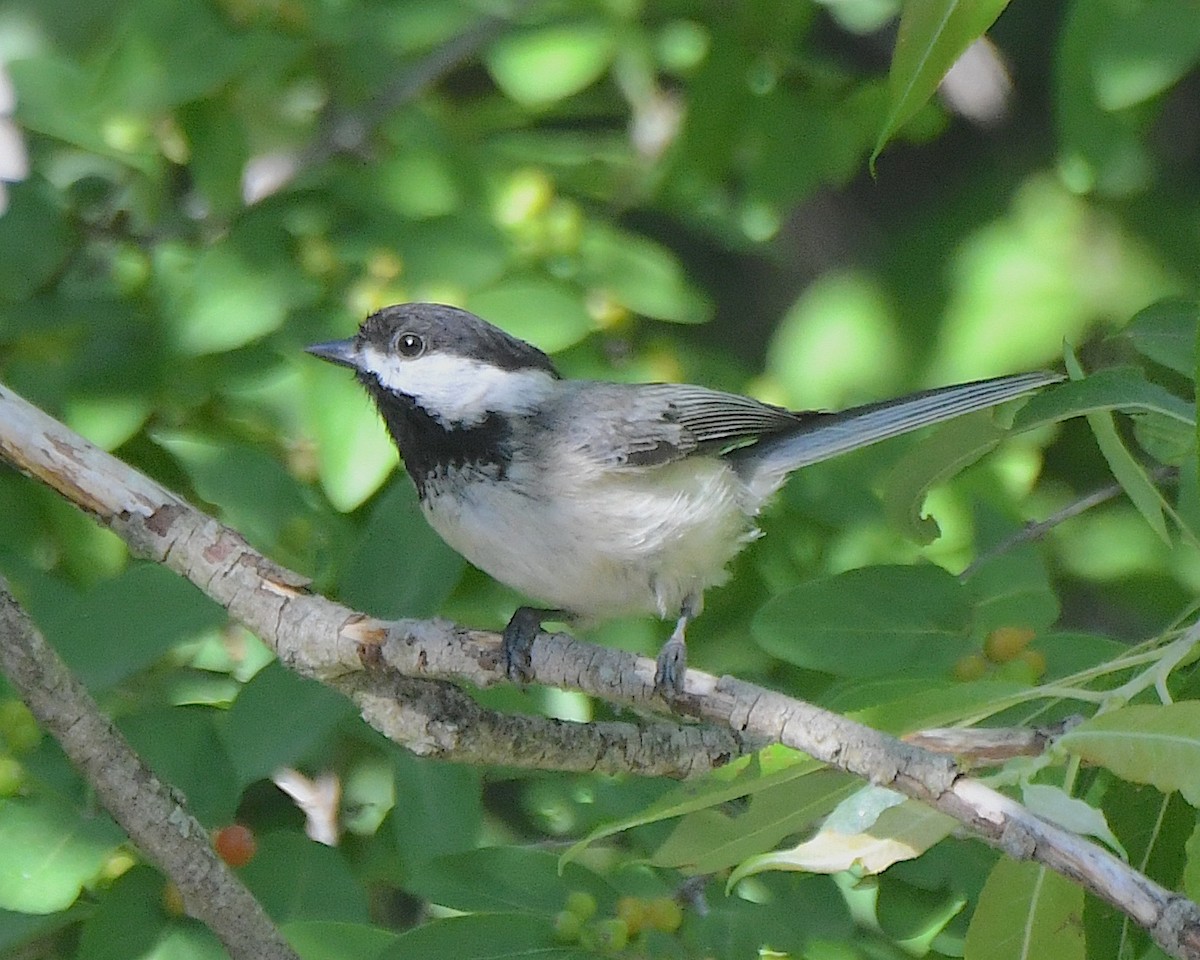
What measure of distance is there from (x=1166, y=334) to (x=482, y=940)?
120cm

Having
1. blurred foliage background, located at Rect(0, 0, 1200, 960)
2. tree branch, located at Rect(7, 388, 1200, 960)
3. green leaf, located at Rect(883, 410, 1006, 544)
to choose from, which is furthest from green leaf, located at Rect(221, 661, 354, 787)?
green leaf, located at Rect(883, 410, 1006, 544)

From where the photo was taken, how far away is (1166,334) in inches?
76.2

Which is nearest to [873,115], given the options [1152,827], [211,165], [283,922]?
[211,165]

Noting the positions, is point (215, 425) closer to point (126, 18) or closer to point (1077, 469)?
point (126, 18)

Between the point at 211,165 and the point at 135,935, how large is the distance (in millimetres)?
1366

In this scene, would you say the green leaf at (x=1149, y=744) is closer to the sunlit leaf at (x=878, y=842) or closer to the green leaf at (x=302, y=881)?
the sunlit leaf at (x=878, y=842)

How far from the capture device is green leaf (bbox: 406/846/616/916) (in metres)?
1.62

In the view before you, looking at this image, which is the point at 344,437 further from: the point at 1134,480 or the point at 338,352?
the point at 1134,480

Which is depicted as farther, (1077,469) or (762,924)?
(1077,469)

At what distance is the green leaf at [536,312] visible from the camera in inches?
90.0

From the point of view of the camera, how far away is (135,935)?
1.72 metres

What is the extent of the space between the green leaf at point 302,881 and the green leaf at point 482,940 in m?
0.31

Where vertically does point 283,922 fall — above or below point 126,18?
below

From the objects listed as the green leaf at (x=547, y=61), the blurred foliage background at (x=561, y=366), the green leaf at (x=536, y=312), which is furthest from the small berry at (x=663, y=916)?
the green leaf at (x=547, y=61)
